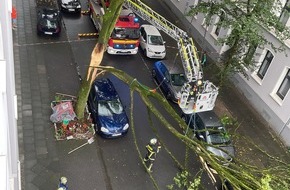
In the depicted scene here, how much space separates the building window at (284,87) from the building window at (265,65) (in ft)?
4.64

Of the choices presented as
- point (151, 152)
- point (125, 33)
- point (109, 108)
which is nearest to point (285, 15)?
point (125, 33)

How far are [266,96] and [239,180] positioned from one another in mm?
12578

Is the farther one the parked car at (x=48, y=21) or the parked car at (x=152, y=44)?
the parked car at (x=152, y=44)

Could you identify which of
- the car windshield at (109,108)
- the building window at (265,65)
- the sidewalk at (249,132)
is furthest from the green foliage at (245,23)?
the car windshield at (109,108)

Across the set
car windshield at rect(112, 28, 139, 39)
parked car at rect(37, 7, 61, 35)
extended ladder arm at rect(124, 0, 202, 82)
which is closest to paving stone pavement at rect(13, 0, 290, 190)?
parked car at rect(37, 7, 61, 35)

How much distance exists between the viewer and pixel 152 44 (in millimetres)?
22703

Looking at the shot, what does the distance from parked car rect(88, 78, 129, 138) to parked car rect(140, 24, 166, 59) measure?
583 cm

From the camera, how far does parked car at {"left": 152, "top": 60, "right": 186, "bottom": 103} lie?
19573mm

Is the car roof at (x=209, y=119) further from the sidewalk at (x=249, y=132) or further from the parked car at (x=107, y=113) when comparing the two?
the parked car at (x=107, y=113)

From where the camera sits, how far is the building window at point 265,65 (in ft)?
63.8

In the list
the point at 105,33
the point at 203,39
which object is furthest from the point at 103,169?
the point at 203,39

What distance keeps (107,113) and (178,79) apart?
203 inches

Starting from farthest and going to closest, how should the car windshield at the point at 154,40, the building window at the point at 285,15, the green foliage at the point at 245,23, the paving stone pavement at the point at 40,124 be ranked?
the car windshield at the point at 154,40 → the building window at the point at 285,15 → the green foliage at the point at 245,23 → the paving stone pavement at the point at 40,124

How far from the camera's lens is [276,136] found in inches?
752
